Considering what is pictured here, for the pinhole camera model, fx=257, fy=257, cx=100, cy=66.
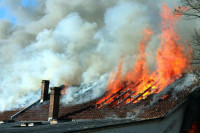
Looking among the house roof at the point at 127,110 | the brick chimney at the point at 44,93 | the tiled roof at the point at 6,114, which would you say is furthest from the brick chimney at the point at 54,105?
the tiled roof at the point at 6,114

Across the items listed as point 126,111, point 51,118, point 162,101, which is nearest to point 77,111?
point 51,118

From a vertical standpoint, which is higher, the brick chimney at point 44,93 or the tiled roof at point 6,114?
the brick chimney at point 44,93

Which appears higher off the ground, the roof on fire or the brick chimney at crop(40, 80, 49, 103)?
the brick chimney at crop(40, 80, 49, 103)

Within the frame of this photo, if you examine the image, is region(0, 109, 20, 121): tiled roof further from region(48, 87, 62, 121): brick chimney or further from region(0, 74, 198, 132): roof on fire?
region(48, 87, 62, 121): brick chimney

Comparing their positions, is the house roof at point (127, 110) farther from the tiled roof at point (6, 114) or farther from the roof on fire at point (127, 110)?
the tiled roof at point (6, 114)

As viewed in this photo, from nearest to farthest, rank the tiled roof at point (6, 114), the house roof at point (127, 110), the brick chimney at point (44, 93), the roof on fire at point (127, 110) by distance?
the roof on fire at point (127, 110)
the house roof at point (127, 110)
the tiled roof at point (6, 114)
the brick chimney at point (44, 93)

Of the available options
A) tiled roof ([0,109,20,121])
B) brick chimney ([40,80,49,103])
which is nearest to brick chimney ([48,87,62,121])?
brick chimney ([40,80,49,103])

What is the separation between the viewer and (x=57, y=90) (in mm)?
19969

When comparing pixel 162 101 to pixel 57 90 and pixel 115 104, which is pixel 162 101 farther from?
pixel 57 90

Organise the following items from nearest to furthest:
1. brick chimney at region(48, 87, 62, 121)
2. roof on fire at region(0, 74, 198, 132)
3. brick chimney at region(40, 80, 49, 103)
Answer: roof on fire at region(0, 74, 198, 132) → brick chimney at region(48, 87, 62, 121) → brick chimney at region(40, 80, 49, 103)

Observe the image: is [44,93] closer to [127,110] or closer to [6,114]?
[6,114]

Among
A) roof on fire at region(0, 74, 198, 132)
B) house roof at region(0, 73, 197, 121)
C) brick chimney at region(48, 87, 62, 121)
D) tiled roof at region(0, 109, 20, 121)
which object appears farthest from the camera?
tiled roof at region(0, 109, 20, 121)

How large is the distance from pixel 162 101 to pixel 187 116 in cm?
174

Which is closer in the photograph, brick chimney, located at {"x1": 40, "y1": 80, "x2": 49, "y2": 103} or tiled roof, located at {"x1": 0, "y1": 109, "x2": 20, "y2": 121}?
tiled roof, located at {"x1": 0, "y1": 109, "x2": 20, "y2": 121}
